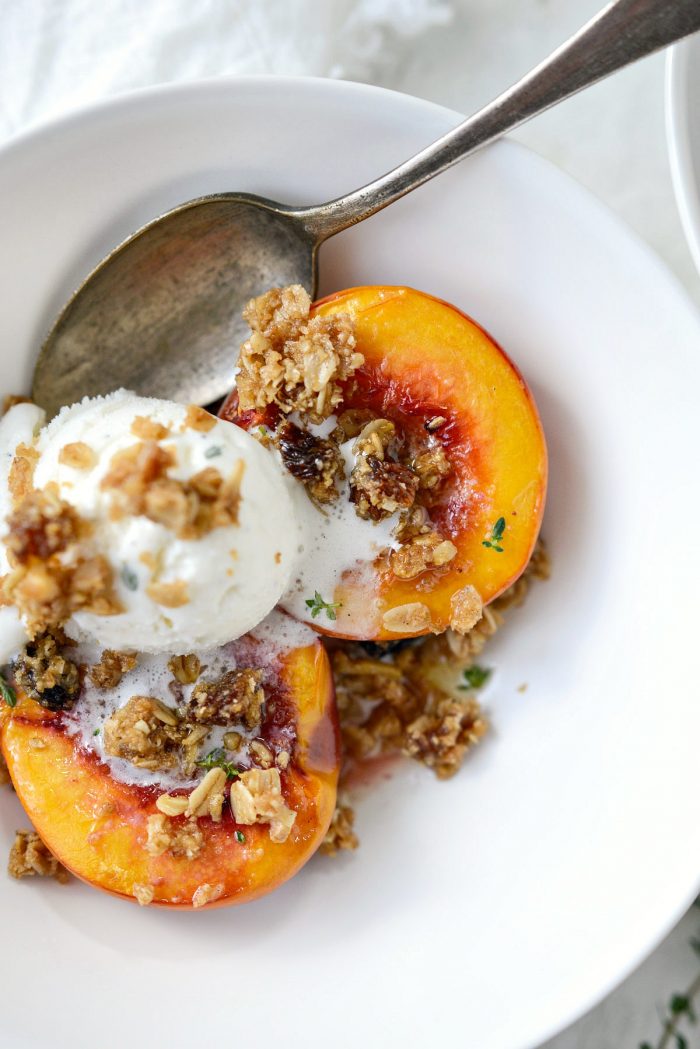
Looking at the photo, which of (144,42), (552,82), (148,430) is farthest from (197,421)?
(144,42)

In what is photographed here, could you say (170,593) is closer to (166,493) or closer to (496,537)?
(166,493)

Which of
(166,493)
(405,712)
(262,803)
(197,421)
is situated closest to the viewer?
(166,493)

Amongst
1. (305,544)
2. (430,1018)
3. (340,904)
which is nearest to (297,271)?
(305,544)

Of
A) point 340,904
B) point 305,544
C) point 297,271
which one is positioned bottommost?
point 340,904

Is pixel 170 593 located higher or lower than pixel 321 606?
higher

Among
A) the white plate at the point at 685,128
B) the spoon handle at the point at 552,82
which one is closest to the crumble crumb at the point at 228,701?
the spoon handle at the point at 552,82

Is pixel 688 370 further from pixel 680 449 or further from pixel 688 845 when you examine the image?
pixel 688 845
